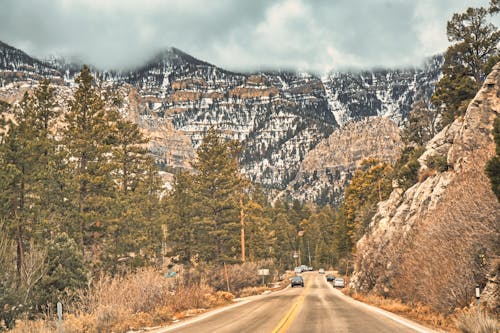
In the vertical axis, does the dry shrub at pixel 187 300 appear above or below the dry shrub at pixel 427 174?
below

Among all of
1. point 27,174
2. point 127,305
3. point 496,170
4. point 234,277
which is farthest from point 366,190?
point 496,170

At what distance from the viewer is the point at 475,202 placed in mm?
14852

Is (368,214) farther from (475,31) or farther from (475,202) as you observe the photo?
(475,202)

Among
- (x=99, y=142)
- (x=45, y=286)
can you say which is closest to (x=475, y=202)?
(x=45, y=286)

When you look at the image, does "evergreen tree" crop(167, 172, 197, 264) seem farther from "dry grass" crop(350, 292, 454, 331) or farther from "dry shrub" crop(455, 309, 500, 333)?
"dry shrub" crop(455, 309, 500, 333)

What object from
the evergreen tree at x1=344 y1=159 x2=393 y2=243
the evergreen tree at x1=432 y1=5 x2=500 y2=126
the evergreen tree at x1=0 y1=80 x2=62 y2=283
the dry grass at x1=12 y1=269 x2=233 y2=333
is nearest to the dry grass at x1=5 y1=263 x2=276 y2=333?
the dry grass at x1=12 y1=269 x2=233 y2=333

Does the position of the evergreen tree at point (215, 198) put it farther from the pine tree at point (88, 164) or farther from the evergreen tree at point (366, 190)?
the evergreen tree at point (366, 190)

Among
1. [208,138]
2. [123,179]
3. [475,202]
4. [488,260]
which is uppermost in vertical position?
[208,138]

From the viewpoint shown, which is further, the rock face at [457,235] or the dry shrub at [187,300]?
the dry shrub at [187,300]

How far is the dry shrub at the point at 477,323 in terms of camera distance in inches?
417

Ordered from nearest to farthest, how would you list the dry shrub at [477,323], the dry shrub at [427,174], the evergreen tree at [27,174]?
the dry shrub at [477,323] < the evergreen tree at [27,174] < the dry shrub at [427,174]

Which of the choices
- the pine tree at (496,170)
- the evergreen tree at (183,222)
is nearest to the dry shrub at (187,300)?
the pine tree at (496,170)

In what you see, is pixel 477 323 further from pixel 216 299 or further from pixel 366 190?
pixel 366 190

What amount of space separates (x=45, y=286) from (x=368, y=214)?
38.7 meters
